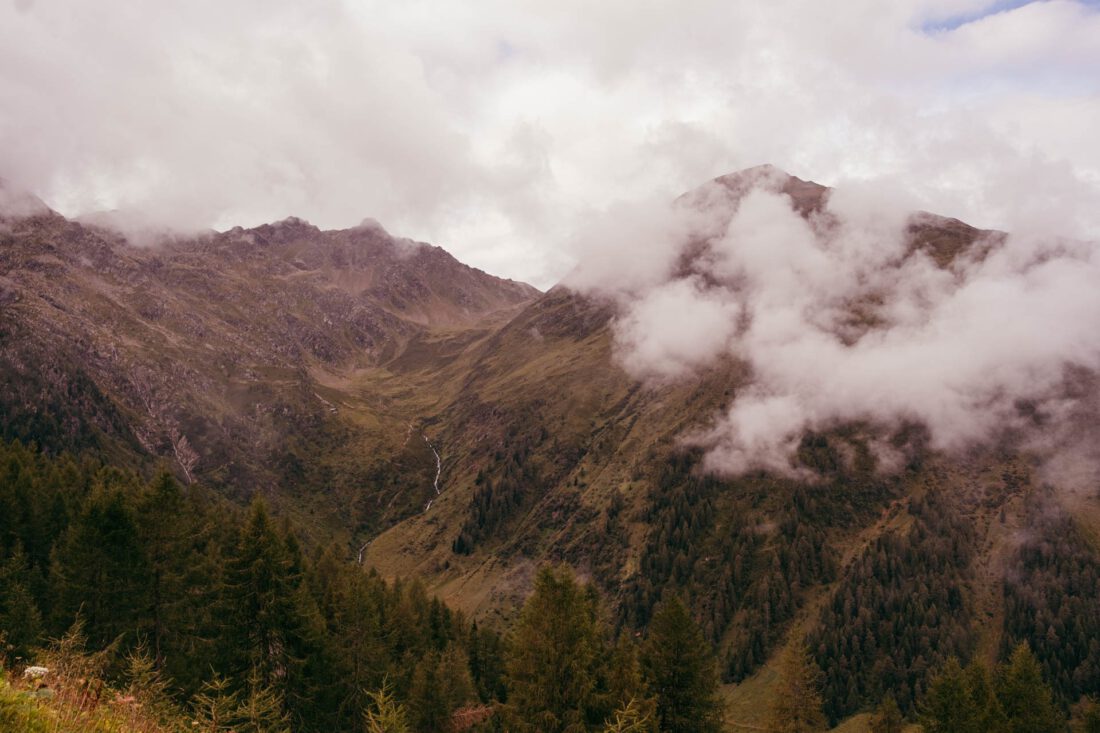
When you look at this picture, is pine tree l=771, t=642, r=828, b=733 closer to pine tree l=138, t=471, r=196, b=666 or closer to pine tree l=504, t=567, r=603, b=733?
pine tree l=504, t=567, r=603, b=733

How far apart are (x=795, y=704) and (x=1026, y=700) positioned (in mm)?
22079

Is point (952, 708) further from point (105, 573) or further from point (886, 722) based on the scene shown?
point (105, 573)

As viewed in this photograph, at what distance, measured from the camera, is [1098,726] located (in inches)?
2520

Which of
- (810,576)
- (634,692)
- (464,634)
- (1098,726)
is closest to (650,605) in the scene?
(810,576)

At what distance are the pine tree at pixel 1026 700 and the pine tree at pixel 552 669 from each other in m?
50.3

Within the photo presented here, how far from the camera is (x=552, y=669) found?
34594mm

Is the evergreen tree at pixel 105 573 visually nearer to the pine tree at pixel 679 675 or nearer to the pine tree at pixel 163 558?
the pine tree at pixel 163 558

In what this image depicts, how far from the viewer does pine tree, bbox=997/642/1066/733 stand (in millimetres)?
60344

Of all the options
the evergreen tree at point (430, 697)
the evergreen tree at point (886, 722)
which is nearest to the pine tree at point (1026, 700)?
the evergreen tree at point (886, 722)

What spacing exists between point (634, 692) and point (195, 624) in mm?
27222

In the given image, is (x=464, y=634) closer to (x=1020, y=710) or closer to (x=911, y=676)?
(x=1020, y=710)

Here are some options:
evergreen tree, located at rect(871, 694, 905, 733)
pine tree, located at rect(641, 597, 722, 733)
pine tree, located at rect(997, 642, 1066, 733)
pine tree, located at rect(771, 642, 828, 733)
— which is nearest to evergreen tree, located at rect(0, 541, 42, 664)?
pine tree, located at rect(641, 597, 722, 733)

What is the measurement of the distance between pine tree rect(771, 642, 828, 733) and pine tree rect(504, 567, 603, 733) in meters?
34.6

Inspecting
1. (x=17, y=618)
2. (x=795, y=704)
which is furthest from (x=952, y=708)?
(x=17, y=618)
